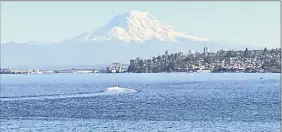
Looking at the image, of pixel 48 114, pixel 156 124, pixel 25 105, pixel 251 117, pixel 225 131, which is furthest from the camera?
pixel 25 105

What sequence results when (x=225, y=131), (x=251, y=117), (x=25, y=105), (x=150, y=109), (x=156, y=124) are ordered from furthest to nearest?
(x=25, y=105) < (x=150, y=109) < (x=251, y=117) < (x=156, y=124) < (x=225, y=131)

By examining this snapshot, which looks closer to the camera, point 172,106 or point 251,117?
point 251,117

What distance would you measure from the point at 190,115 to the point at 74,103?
18.6 metres

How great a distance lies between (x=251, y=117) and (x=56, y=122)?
14234 mm

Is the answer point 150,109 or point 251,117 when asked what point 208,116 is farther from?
point 150,109

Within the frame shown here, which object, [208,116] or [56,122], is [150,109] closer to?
[208,116]

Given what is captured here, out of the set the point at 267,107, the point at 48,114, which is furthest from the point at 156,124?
the point at 267,107

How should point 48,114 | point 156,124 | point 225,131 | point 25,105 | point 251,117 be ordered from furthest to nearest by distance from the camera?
point 25,105 < point 48,114 < point 251,117 < point 156,124 < point 225,131

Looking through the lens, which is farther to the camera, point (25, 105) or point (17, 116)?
point (25, 105)

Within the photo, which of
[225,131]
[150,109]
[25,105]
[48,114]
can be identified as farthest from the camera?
[25,105]

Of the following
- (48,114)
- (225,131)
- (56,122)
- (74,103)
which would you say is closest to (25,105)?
(74,103)

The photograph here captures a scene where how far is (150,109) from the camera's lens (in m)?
59.5

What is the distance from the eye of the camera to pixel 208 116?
5172 centimetres

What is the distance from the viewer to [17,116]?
2096 inches
